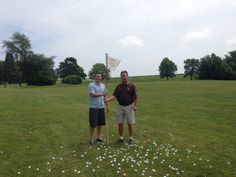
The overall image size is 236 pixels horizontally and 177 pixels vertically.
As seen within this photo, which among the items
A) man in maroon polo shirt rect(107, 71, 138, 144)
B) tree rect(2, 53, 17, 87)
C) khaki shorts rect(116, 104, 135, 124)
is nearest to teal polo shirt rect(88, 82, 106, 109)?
man in maroon polo shirt rect(107, 71, 138, 144)

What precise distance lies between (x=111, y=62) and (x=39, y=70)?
69.8 meters

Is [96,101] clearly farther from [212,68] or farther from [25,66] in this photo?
[212,68]

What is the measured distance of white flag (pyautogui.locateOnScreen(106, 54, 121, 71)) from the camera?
1067 centimetres

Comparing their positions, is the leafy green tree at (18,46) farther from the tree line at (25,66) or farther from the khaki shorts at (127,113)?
the khaki shorts at (127,113)

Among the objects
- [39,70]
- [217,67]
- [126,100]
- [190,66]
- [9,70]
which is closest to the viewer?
[126,100]

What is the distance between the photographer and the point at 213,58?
9556 cm

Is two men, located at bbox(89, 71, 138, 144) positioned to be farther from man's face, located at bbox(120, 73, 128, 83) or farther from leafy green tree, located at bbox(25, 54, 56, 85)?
leafy green tree, located at bbox(25, 54, 56, 85)

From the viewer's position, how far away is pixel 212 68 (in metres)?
94.1

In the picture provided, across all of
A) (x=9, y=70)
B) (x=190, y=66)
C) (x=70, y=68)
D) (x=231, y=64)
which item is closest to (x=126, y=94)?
(x=9, y=70)

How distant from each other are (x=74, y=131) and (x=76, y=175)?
5244mm

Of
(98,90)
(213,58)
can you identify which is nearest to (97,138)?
(98,90)

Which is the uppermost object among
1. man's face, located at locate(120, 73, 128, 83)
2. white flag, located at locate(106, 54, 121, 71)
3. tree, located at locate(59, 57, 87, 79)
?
tree, located at locate(59, 57, 87, 79)

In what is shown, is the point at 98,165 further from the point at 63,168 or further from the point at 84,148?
the point at 84,148

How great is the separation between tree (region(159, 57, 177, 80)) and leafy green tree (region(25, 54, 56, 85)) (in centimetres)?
5272
